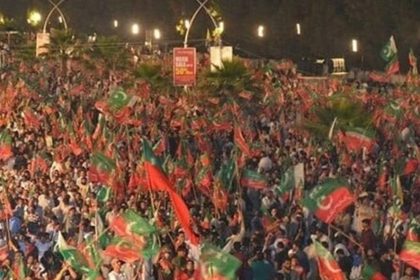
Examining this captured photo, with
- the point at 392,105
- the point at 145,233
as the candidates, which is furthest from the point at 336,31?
the point at 145,233

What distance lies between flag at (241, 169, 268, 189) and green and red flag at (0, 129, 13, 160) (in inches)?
265

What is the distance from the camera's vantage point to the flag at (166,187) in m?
→ 12.8

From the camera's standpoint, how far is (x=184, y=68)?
34219 millimetres

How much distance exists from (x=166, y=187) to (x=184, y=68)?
68.3 ft

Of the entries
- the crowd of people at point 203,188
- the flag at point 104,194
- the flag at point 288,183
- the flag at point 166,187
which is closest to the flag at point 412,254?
the crowd of people at point 203,188

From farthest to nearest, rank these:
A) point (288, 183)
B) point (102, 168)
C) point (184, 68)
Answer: point (184, 68)
point (102, 168)
point (288, 183)

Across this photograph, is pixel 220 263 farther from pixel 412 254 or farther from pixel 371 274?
pixel 412 254

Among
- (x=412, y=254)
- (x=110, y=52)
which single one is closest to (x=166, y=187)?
(x=412, y=254)

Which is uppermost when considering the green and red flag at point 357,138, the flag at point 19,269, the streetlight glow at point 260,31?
the streetlight glow at point 260,31

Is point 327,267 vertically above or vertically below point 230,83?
below

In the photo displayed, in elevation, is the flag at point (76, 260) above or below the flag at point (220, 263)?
below

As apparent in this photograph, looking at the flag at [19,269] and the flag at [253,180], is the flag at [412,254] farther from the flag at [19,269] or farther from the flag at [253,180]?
the flag at [253,180]

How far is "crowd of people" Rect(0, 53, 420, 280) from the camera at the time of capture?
13391 millimetres

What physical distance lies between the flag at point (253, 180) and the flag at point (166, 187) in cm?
290
